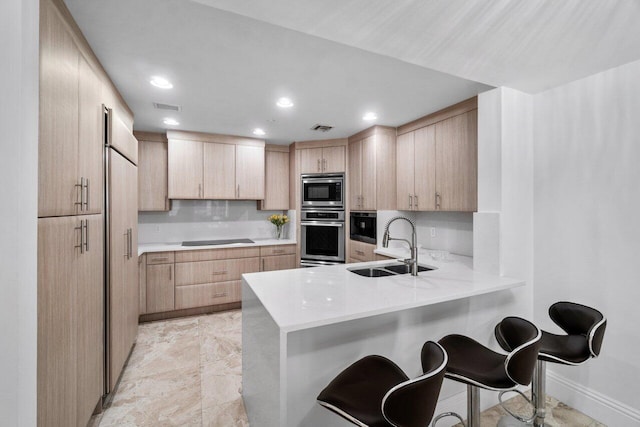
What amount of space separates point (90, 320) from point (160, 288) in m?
1.88

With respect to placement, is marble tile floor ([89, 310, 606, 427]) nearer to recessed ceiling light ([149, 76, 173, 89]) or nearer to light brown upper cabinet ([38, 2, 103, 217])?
light brown upper cabinet ([38, 2, 103, 217])

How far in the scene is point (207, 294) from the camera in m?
3.66

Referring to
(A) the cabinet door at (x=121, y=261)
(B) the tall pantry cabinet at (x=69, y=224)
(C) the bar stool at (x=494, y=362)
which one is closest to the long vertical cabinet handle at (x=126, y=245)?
(A) the cabinet door at (x=121, y=261)

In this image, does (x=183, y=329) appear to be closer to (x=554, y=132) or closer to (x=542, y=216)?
(x=542, y=216)

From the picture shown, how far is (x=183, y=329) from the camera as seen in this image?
10.7ft

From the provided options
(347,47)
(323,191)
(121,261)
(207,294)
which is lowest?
(207,294)

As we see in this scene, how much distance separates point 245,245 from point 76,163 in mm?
2557

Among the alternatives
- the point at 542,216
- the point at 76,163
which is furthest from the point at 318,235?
the point at 76,163

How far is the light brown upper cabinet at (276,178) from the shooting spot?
14.5 feet

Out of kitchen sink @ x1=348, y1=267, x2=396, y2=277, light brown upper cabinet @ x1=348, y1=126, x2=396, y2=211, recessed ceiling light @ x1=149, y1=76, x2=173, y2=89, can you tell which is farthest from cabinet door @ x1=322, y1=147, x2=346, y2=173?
recessed ceiling light @ x1=149, y1=76, x2=173, y2=89

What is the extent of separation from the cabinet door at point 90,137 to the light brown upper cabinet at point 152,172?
1.99 meters

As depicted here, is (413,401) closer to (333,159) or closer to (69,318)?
(69,318)

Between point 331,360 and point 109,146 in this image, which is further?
point 109,146

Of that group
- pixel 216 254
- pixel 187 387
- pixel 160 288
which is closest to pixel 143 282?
pixel 160 288
